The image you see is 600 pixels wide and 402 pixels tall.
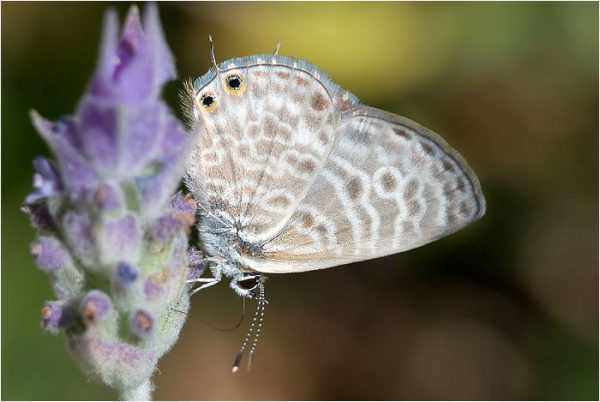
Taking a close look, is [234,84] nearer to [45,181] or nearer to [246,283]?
[246,283]

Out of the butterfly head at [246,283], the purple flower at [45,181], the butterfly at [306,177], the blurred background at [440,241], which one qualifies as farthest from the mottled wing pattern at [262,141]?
the blurred background at [440,241]

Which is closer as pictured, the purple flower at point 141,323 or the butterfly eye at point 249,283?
the purple flower at point 141,323

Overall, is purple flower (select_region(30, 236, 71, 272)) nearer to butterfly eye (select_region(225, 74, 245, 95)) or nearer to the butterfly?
the butterfly

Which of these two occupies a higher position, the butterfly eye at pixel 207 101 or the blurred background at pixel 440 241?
the butterfly eye at pixel 207 101

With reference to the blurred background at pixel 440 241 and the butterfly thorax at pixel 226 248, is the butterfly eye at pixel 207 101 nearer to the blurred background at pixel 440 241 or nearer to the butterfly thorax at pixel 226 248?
the butterfly thorax at pixel 226 248

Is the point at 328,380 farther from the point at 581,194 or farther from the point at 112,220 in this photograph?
the point at 112,220

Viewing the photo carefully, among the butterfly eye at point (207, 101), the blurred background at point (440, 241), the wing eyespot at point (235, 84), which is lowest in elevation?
the blurred background at point (440, 241)

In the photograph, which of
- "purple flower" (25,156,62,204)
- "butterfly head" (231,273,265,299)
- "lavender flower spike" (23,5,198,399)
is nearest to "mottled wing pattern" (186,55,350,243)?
"butterfly head" (231,273,265,299)

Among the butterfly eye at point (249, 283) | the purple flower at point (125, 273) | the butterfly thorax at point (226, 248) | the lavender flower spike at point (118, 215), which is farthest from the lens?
the butterfly eye at point (249, 283)

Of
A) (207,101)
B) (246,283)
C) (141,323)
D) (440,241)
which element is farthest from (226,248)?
(440,241)
